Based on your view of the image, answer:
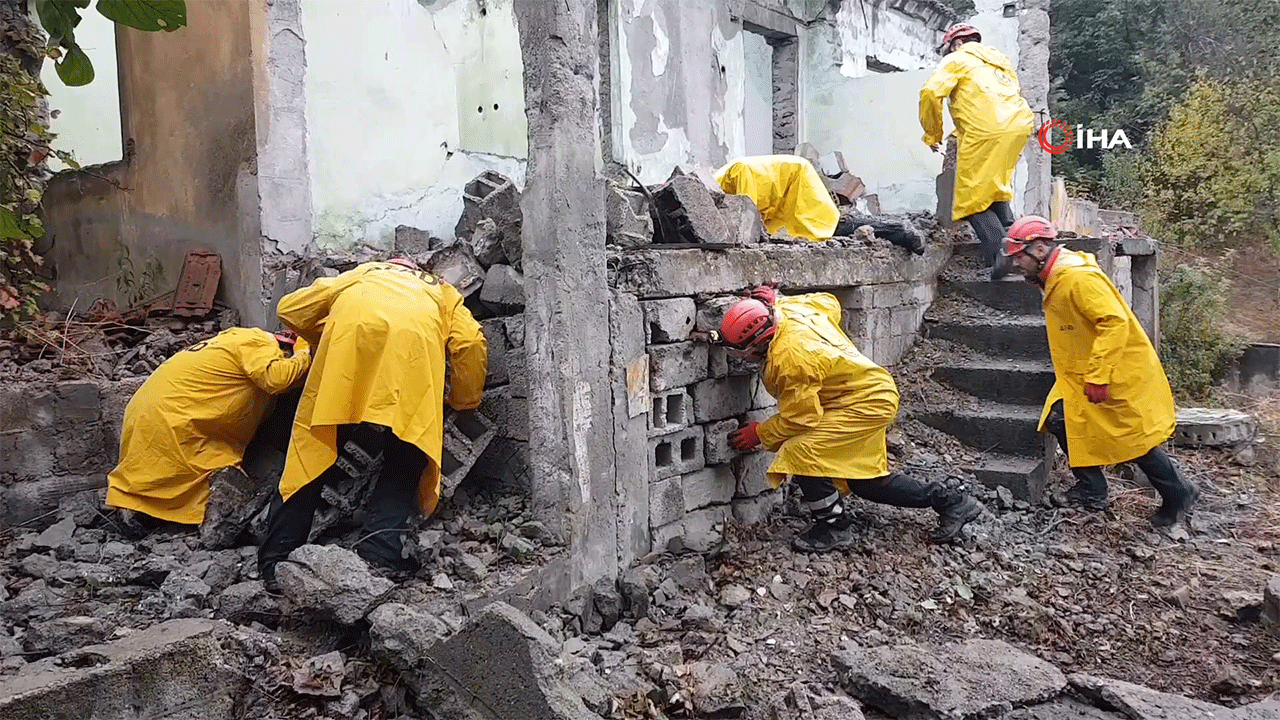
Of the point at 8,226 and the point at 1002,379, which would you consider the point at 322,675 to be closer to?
the point at 8,226

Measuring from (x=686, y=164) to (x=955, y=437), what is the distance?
504 cm

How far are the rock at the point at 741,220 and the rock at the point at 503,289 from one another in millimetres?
1302

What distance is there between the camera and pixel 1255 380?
8.86 m

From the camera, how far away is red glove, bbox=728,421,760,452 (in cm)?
498

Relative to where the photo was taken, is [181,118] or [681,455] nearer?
[681,455]

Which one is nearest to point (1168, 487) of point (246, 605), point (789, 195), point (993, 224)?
point (993, 224)

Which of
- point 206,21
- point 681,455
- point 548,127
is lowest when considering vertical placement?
point 681,455

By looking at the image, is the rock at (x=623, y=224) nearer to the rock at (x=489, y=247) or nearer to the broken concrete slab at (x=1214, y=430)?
the rock at (x=489, y=247)

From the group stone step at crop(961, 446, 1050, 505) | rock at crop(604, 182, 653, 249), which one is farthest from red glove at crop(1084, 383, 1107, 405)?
rock at crop(604, 182, 653, 249)

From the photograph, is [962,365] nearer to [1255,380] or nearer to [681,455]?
[681,455]

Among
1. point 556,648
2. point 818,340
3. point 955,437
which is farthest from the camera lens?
point 955,437

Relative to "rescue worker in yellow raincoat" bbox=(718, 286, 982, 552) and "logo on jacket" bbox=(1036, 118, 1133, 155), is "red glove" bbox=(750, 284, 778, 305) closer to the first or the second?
"rescue worker in yellow raincoat" bbox=(718, 286, 982, 552)

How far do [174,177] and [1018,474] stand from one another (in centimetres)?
558

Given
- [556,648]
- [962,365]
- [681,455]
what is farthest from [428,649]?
[962,365]
